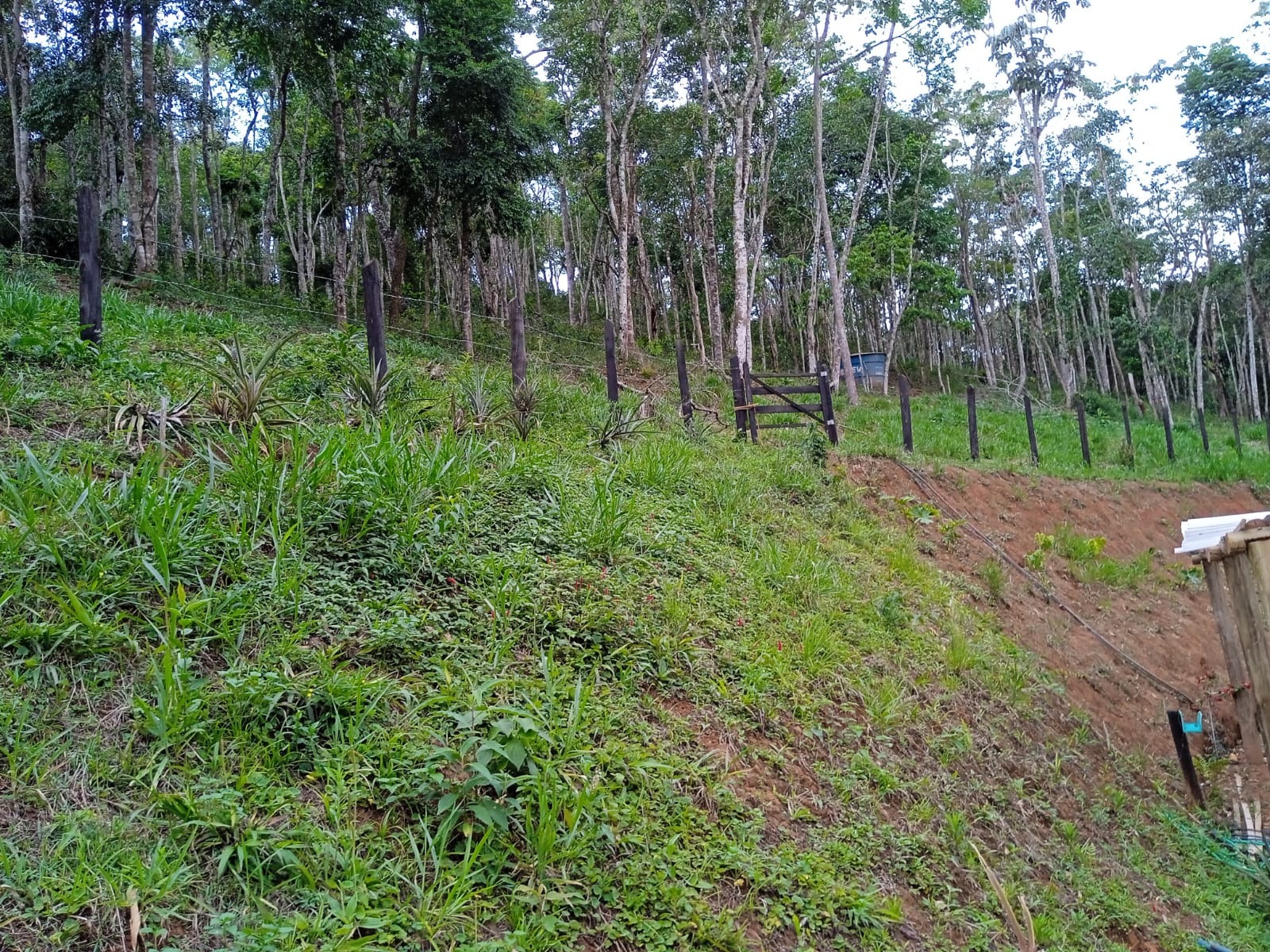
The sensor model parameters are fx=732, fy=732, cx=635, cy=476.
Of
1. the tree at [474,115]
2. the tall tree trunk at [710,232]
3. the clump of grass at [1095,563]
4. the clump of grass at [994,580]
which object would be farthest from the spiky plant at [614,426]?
the tall tree trunk at [710,232]

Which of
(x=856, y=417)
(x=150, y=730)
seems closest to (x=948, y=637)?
(x=150, y=730)

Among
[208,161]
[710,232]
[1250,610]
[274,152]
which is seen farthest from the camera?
[208,161]

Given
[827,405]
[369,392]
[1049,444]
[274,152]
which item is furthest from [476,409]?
[274,152]

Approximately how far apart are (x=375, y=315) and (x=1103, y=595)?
8.69m

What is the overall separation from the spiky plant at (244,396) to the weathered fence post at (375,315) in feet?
4.12

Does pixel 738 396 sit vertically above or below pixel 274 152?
below

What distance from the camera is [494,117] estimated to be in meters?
15.6

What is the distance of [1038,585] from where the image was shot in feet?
26.4

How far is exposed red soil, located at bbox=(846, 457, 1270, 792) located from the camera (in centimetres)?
643

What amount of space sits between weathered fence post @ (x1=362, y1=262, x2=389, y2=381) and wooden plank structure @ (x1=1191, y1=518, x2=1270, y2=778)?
239 inches

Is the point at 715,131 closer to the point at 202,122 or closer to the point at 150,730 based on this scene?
the point at 202,122

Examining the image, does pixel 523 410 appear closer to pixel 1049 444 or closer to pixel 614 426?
pixel 614 426

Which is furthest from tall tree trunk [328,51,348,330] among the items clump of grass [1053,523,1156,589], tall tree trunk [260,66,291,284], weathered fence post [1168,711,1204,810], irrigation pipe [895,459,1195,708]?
weathered fence post [1168,711,1204,810]

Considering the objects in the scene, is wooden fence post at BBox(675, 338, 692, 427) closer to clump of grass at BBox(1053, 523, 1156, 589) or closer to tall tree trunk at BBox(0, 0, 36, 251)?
clump of grass at BBox(1053, 523, 1156, 589)
